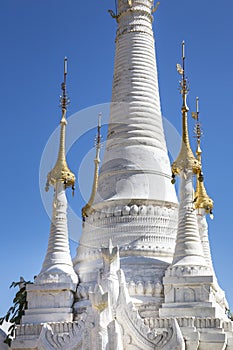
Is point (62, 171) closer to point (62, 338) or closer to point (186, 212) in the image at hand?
point (186, 212)

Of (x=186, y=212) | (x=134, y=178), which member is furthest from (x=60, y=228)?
(x=186, y=212)

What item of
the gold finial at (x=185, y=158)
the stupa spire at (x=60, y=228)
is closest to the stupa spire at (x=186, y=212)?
the gold finial at (x=185, y=158)

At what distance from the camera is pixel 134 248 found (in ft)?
79.0

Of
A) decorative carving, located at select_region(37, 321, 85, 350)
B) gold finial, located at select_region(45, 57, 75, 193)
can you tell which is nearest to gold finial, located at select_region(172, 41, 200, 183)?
gold finial, located at select_region(45, 57, 75, 193)

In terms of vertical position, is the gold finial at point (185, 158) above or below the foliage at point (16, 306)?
above

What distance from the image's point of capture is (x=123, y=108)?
2764cm

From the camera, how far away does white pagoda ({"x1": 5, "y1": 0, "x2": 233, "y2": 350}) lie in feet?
66.3

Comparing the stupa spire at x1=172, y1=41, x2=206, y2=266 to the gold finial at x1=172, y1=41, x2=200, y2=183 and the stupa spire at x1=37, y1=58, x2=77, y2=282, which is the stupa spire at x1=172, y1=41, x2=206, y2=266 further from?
the stupa spire at x1=37, y1=58, x2=77, y2=282

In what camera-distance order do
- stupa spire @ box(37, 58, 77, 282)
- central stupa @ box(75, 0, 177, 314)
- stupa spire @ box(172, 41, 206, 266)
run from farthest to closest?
1. central stupa @ box(75, 0, 177, 314)
2. stupa spire @ box(37, 58, 77, 282)
3. stupa spire @ box(172, 41, 206, 266)

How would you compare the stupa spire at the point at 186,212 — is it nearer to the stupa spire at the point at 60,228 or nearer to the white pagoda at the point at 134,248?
the white pagoda at the point at 134,248

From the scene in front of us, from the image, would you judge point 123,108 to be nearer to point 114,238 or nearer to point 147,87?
point 147,87

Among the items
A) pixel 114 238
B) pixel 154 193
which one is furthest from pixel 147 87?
pixel 114 238

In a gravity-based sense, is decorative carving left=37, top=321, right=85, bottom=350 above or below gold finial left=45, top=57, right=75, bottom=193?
below

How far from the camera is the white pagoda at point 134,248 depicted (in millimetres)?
20203
